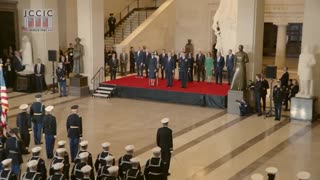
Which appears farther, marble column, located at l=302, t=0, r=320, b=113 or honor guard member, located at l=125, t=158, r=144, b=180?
marble column, located at l=302, t=0, r=320, b=113

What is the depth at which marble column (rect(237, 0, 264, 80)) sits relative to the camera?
16.7 metres

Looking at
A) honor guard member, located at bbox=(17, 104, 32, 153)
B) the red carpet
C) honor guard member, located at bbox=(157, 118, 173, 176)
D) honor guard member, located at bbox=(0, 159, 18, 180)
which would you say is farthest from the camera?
the red carpet

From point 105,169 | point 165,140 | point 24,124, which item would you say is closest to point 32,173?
point 105,169

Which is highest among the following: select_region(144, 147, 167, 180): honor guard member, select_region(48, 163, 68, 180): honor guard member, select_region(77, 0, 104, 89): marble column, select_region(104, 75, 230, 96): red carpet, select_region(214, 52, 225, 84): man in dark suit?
select_region(77, 0, 104, 89): marble column

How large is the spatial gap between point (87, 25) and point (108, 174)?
13144 millimetres

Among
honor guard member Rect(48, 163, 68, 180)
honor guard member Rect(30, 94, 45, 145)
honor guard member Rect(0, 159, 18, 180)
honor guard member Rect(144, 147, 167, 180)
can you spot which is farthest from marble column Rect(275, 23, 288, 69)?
honor guard member Rect(0, 159, 18, 180)

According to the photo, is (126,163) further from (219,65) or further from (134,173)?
Answer: (219,65)

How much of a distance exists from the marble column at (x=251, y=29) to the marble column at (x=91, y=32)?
659 centimetres

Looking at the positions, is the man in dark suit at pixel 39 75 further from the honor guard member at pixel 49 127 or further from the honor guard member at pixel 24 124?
the honor guard member at pixel 49 127

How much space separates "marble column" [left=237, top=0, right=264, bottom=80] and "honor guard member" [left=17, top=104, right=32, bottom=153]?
8.57 m

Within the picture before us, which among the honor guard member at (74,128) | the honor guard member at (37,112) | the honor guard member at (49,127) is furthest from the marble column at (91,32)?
the honor guard member at (74,128)

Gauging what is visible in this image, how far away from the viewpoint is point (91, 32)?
20109mm

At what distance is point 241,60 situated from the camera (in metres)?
16.5

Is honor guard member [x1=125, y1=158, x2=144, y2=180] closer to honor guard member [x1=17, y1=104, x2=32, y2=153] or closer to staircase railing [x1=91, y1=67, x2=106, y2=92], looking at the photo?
honor guard member [x1=17, y1=104, x2=32, y2=153]
